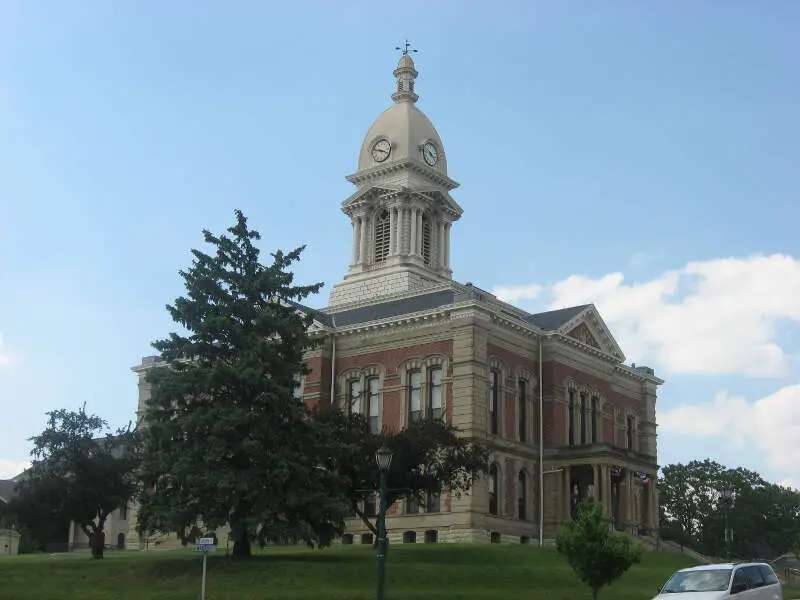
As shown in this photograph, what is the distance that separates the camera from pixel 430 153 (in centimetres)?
7862

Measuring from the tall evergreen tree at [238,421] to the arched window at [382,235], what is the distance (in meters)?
29.5

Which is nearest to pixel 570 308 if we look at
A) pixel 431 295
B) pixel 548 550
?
pixel 431 295

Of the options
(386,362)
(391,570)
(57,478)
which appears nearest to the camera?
(391,570)

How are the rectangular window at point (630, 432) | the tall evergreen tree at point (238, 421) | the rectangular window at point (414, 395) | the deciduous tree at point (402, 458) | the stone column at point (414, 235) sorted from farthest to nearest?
the stone column at point (414, 235) → the rectangular window at point (630, 432) → the rectangular window at point (414, 395) → the deciduous tree at point (402, 458) → the tall evergreen tree at point (238, 421)

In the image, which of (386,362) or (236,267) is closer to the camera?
(236,267)

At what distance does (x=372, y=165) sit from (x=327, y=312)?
514 inches

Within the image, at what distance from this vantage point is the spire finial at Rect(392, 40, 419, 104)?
80.5 meters

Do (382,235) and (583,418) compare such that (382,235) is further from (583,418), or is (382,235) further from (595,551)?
(595,551)

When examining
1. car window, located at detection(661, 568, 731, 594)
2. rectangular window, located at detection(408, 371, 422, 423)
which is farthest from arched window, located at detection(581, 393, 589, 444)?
car window, located at detection(661, 568, 731, 594)

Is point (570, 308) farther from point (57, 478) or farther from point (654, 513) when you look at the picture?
point (57, 478)

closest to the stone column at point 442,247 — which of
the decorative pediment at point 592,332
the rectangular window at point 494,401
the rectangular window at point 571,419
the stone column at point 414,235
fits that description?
the stone column at point 414,235

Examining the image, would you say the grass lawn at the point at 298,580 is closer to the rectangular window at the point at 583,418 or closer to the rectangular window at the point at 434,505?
the rectangular window at the point at 434,505

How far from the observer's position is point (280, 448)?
4334cm

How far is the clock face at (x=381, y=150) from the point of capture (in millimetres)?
78062
